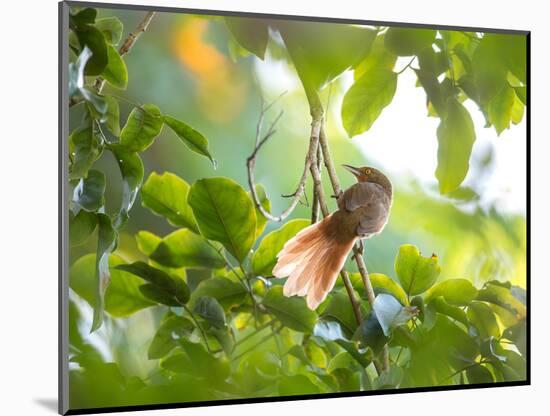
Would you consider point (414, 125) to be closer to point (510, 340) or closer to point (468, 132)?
point (468, 132)

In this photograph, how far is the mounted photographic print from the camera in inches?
114

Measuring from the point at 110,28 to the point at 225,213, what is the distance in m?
0.67

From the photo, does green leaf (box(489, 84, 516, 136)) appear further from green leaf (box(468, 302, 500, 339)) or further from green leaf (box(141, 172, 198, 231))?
green leaf (box(141, 172, 198, 231))

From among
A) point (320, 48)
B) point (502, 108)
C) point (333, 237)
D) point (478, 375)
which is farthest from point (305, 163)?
point (478, 375)

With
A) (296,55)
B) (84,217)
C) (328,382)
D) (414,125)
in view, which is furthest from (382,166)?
(84,217)

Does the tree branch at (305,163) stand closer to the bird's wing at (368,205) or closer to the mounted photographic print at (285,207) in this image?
the mounted photographic print at (285,207)

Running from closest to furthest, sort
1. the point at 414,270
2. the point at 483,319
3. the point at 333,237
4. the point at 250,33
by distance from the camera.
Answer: the point at 250,33
the point at 333,237
the point at 414,270
the point at 483,319

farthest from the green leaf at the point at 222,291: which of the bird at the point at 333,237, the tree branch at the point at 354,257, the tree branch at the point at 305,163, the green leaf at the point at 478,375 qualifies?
the green leaf at the point at 478,375

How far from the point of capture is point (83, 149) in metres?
2.84

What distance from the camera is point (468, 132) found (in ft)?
11.2

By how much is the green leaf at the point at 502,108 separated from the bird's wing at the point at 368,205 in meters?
0.54

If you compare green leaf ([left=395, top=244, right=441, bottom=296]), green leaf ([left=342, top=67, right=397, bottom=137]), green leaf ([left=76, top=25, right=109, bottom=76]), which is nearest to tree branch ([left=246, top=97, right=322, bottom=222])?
green leaf ([left=342, top=67, right=397, bottom=137])

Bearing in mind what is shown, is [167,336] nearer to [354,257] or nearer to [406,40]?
[354,257]

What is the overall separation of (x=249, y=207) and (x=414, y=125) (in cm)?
70
